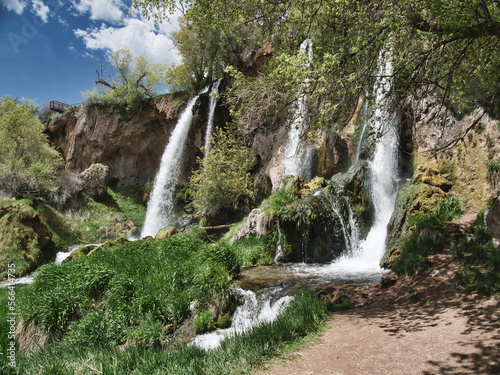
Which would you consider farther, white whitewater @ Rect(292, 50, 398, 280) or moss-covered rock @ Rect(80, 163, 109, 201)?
Answer: moss-covered rock @ Rect(80, 163, 109, 201)

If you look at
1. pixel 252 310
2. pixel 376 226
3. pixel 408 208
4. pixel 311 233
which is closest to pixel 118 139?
pixel 311 233

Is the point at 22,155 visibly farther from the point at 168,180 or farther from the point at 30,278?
the point at 30,278

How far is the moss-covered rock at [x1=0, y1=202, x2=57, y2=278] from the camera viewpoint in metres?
13.0

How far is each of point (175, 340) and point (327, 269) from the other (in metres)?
5.44

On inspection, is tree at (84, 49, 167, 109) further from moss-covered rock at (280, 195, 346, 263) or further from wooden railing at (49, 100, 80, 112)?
moss-covered rock at (280, 195, 346, 263)

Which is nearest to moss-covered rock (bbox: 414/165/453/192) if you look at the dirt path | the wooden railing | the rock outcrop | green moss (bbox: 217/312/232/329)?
the rock outcrop

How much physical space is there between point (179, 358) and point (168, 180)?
21887 millimetres

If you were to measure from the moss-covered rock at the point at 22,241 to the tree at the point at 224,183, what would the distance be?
313 inches

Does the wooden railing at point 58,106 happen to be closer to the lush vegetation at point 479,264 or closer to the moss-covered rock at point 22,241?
the moss-covered rock at point 22,241

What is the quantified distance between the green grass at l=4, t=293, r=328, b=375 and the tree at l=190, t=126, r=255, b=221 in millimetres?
13698

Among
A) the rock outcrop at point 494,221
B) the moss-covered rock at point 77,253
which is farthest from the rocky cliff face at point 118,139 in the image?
the rock outcrop at point 494,221

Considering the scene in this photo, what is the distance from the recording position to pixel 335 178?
45.5 ft

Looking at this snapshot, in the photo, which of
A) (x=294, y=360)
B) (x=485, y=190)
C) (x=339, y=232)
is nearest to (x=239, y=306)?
(x=294, y=360)

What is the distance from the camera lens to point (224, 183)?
17.6 meters
